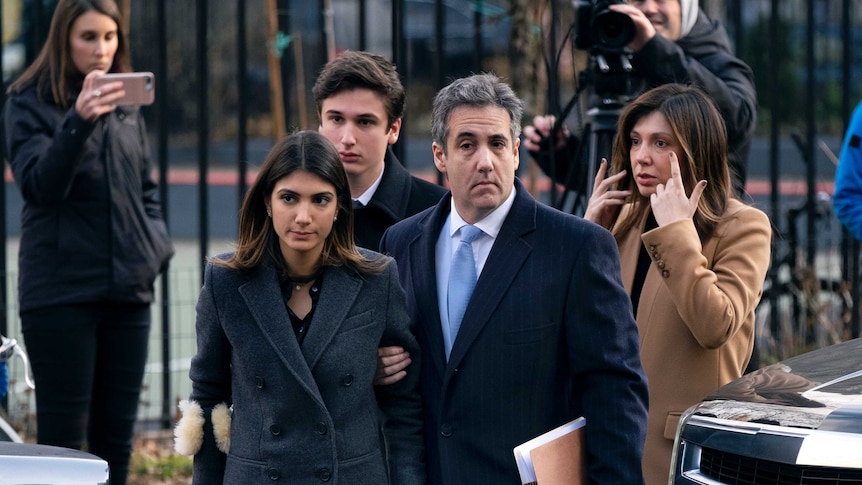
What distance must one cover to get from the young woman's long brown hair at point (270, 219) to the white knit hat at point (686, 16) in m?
2.09

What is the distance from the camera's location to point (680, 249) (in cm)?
347

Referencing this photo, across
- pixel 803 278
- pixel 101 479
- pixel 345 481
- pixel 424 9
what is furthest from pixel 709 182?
pixel 424 9

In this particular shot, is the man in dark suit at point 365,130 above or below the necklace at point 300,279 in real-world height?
above

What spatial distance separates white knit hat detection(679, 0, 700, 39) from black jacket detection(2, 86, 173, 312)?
2229 mm

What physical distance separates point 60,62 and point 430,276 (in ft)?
7.83

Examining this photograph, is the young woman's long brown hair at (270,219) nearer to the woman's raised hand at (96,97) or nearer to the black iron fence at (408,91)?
the black iron fence at (408,91)

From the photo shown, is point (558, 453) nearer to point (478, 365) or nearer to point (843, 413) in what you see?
point (478, 365)

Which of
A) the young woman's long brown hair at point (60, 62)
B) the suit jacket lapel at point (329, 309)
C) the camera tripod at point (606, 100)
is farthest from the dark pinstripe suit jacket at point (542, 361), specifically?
the young woman's long brown hair at point (60, 62)

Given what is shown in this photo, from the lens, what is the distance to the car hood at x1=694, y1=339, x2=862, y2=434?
3.03m

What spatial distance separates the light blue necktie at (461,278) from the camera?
3166 mm

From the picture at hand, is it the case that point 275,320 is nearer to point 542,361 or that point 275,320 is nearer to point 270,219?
point 270,219

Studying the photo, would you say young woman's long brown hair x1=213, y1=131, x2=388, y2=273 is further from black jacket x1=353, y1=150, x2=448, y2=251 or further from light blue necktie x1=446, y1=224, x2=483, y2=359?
black jacket x1=353, y1=150, x2=448, y2=251

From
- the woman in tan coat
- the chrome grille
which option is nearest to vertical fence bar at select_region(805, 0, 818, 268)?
the woman in tan coat

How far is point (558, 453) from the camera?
9.70 ft
